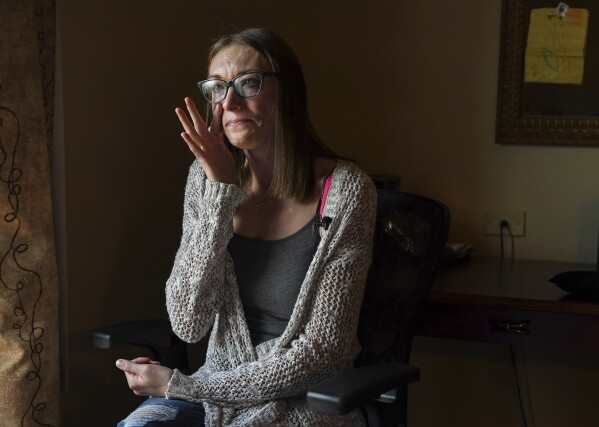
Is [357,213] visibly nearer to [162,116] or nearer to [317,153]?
[317,153]

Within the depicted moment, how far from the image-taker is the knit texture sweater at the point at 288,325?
1637 mm

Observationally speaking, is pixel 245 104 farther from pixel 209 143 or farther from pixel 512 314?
pixel 512 314

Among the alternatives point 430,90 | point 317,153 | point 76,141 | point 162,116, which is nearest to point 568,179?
point 430,90

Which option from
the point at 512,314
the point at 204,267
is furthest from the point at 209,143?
the point at 512,314

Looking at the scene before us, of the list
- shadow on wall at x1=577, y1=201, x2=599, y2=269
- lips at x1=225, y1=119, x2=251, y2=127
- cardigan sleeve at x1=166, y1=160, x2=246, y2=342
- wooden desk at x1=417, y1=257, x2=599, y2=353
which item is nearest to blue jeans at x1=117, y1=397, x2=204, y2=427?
cardigan sleeve at x1=166, y1=160, x2=246, y2=342

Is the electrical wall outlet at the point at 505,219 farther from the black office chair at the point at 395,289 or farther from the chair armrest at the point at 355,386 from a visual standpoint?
the chair armrest at the point at 355,386

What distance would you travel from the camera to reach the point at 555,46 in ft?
7.89

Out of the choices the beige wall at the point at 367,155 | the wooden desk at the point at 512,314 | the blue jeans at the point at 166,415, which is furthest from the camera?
the beige wall at the point at 367,155

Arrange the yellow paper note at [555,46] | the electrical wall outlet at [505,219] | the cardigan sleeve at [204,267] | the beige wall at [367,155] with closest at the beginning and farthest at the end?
the cardigan sleeve at [204,267] < the beige wall at [367,155] < the yellow paper note at [555,46] < the electrical wall outlet at [505,219]

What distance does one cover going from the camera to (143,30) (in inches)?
90.9

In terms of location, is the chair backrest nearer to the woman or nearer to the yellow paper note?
the woman

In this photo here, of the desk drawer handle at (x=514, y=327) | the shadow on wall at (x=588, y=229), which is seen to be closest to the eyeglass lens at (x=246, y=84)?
the desk drawer handle at (x=514, y=327)

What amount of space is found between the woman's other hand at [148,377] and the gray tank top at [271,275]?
0.66 ft

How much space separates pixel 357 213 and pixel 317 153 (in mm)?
202
